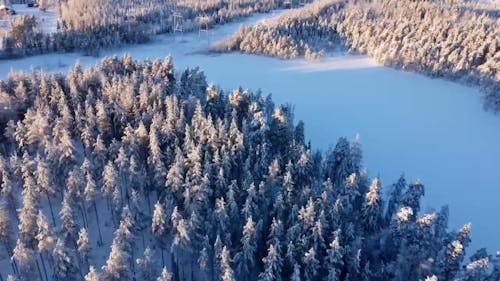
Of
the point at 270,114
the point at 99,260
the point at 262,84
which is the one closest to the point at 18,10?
the point at 262,84

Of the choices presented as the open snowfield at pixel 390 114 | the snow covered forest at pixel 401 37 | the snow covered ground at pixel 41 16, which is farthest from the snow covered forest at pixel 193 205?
the snow covered ground at pixel 41 16

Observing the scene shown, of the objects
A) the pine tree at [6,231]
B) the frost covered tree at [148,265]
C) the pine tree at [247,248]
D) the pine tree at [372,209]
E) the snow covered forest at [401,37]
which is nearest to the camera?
the frost covered tree at [148,265]

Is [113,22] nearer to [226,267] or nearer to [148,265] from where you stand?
[148,265]

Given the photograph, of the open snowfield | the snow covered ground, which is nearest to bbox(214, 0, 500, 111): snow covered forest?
the open snowfield

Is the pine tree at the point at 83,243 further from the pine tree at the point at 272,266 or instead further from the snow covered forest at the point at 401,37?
the snow covered forest at the point at 401,37

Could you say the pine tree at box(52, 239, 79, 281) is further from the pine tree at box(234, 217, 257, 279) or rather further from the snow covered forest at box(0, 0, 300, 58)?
the snow covered forest at box(0, 0, 300, 58)

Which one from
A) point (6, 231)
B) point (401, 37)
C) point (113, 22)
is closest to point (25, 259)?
point (6, 231)
